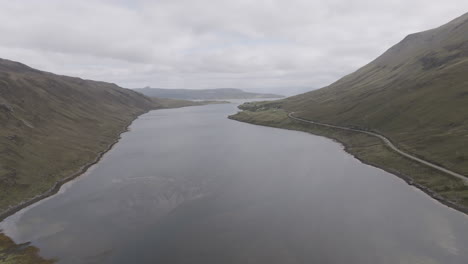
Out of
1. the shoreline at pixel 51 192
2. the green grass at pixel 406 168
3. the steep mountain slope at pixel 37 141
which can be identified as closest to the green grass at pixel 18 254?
the shoreline at pixel 51 192

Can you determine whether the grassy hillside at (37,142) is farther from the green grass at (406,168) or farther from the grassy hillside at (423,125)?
the grassy hillside at (423,125)

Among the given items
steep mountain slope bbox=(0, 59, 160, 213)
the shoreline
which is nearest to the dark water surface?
the shoreline

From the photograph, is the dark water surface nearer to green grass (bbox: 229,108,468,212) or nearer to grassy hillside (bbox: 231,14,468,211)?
green grass (bbox: 229,108,468,212)

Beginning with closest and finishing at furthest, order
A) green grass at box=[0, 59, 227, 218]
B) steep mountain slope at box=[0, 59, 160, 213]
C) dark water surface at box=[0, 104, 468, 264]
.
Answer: dark water surface at box=[0, 104, 468, 264], green grass at box=[0, 59, 227, 218], steep mountain slope at box=[0, 59, 160, 213]

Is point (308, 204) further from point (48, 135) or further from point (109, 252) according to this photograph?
point (48, 135)

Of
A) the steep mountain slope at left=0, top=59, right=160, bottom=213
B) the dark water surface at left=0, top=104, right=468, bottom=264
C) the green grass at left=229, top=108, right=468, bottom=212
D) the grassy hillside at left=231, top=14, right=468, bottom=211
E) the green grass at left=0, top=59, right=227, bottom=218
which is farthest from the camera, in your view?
the steep mountain slope at left=0, top=59, right=160, bottom=213

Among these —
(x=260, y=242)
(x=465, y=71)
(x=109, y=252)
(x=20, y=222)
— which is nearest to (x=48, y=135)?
(x=20, y=222)

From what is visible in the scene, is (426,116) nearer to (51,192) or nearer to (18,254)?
(51,192)

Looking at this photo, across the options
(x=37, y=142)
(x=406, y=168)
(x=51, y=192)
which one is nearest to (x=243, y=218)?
(x=51, y=192)
